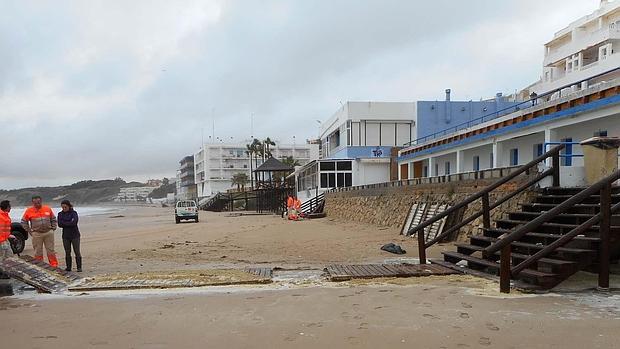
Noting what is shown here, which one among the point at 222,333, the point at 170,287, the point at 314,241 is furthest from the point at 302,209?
the point at 222,333

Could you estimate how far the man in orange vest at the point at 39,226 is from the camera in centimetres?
989

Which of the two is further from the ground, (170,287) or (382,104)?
(382,104)

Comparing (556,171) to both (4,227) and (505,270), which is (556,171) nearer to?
(505,270)

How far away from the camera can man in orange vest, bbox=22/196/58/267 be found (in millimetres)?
9891

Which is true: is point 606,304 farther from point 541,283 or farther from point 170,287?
point 170,287

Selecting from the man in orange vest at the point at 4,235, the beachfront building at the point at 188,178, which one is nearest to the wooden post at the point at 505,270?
the man in orange vest at the point at 4,235

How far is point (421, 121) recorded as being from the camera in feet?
129

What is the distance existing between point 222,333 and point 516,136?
16506mm

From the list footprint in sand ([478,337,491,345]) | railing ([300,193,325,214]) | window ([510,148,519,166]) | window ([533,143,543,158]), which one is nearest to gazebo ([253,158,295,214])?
railing ([300,193,325,214])

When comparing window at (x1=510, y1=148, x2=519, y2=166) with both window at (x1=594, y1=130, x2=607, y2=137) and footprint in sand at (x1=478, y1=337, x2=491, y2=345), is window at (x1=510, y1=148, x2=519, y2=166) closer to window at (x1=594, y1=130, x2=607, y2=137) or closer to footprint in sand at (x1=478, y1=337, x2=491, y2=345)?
window at (x1=594, y1=130, x2=607, y2=137)

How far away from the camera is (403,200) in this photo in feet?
66.7

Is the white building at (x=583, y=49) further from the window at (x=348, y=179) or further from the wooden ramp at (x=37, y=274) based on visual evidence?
the wooden ramp at (x=37, y=274)

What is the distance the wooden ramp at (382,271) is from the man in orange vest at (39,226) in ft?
19.4

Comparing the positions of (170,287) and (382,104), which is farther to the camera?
(382,104)
